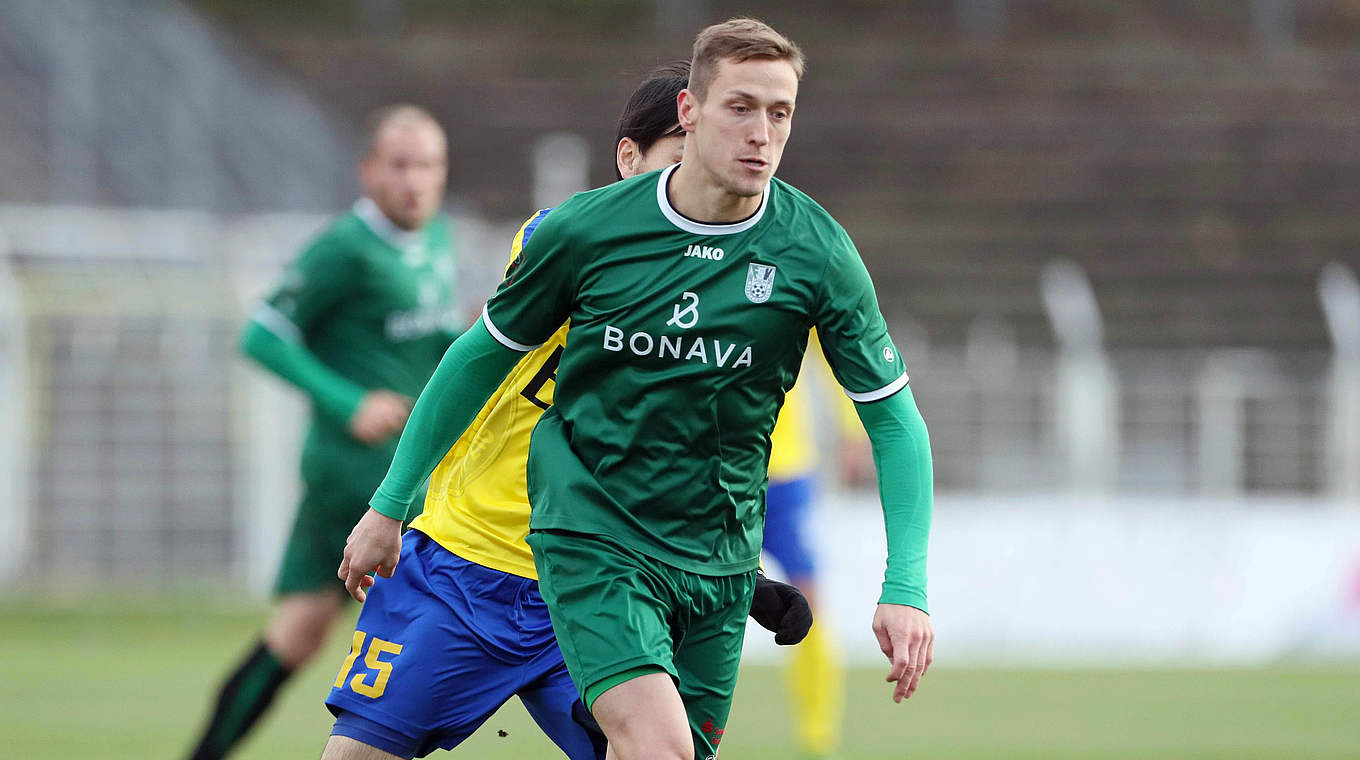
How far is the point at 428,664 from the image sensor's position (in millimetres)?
4102

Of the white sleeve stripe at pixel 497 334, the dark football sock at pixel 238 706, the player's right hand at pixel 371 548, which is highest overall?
the white sleeve stripe at pixel 497 334

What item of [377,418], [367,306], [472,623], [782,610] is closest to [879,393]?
[782,610]

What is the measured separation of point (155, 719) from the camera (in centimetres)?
875

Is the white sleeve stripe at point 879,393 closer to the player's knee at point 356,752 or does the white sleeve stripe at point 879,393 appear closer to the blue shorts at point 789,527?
the player's knee at point 356,752

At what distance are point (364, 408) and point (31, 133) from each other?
1207 centimetres

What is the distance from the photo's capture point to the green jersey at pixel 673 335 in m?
3.82

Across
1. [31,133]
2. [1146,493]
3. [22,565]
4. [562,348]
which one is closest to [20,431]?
[22,565]

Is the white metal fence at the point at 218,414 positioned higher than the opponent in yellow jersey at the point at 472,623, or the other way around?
the white metal fence at the point at 218,414

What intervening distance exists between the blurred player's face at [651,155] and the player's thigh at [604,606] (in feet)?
2.95

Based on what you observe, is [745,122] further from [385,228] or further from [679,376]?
[385,228]

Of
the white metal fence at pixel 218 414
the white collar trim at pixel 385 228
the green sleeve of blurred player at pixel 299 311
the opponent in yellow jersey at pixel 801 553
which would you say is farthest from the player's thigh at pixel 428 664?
the white metal fence at pixel 218 414

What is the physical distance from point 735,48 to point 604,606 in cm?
109

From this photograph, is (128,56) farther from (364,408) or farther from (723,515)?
(723,515)

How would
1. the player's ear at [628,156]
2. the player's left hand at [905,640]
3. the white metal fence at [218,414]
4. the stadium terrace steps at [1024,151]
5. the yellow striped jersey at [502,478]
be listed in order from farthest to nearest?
the stadium terrace steps at [1024,151], the white metal fence at [218,414], the player's ear at [628,156], the yellow striped jersey at [502,478], the player's left hand at [905,640]
